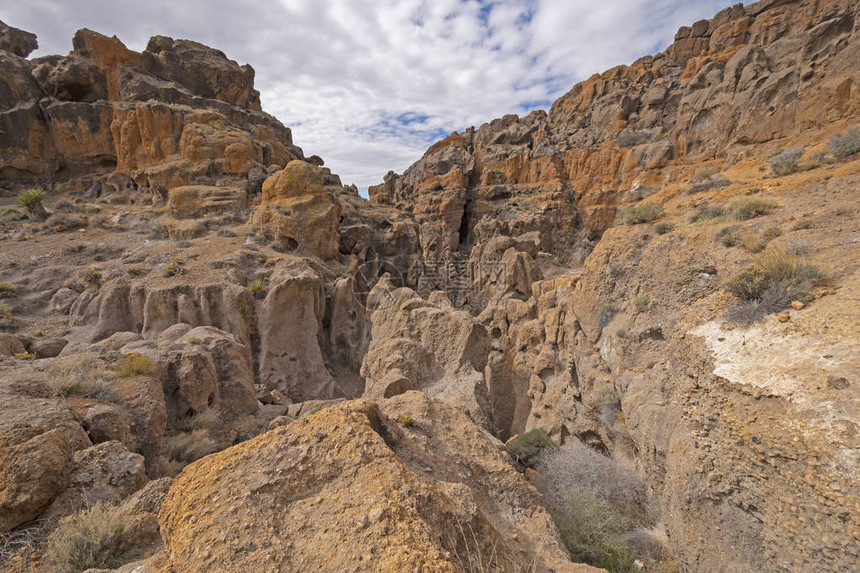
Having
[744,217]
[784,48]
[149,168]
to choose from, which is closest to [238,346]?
[744,217]

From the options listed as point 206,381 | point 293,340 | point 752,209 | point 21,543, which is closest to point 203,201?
point 293,340

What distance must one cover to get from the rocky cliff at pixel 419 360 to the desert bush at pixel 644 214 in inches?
2.0

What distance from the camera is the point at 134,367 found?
6.29 m

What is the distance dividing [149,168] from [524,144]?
42.7 metres

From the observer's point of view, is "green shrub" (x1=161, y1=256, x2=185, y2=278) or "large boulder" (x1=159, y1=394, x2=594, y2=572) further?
"green shrub" (x1=161, y1=256, x2=185, y2=278)

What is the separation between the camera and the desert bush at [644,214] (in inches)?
348

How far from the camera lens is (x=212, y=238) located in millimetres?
19609

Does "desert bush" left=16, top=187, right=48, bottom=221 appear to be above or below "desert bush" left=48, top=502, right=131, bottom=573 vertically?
above

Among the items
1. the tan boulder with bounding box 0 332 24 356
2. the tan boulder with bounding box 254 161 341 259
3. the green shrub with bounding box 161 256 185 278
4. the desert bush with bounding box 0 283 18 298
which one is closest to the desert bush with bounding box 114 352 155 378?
the tan boulder with bounding box 0 332 24 356

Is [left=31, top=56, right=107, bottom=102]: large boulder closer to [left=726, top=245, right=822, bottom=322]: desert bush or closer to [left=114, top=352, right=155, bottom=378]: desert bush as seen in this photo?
[left=114, top=352, right=155, bottom=378]: desert bush

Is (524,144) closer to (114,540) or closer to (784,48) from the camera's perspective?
(784,48)

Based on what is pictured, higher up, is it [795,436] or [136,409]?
[795,436]

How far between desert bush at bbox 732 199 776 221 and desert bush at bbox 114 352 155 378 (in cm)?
1215

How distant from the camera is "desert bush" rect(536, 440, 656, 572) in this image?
4.76 metres
